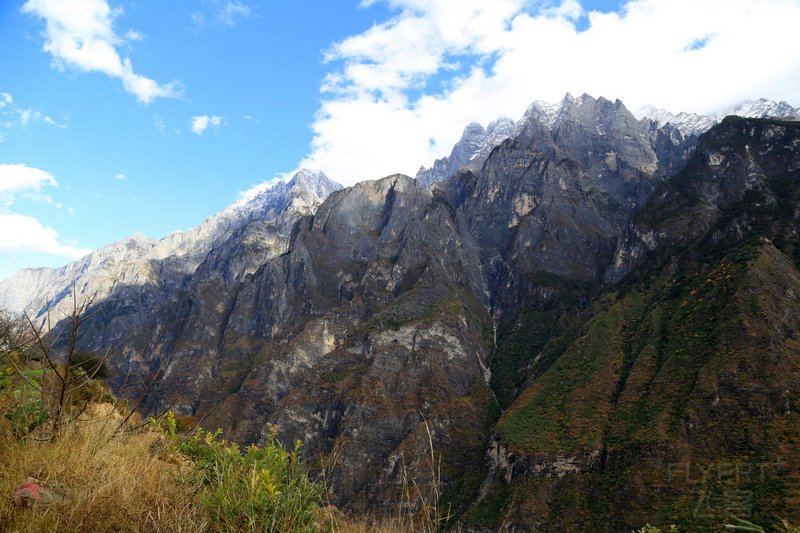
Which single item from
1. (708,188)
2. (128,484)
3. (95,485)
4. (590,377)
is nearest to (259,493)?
(128,484)

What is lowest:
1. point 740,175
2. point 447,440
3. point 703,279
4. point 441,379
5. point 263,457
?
point 447,440

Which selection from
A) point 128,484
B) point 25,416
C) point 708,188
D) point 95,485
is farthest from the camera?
point 708,188

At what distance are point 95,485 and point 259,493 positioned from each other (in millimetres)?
1563

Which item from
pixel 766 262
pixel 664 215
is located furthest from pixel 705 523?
pixel 664 215

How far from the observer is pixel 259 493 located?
458cm

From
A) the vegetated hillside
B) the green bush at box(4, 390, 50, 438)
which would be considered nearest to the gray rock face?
the vegetated hillside

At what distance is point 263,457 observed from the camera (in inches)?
224

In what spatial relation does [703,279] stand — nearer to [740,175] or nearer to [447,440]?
[740,175]

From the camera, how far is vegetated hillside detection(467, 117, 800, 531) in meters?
81.3

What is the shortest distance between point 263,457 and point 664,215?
627 ft

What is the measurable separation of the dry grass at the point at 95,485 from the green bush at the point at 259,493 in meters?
0.23

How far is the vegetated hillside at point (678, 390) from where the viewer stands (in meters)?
81.3

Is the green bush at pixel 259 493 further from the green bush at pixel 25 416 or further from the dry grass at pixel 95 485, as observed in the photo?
the green bush at pixel 25 416

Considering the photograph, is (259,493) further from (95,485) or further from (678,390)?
(678,390)
